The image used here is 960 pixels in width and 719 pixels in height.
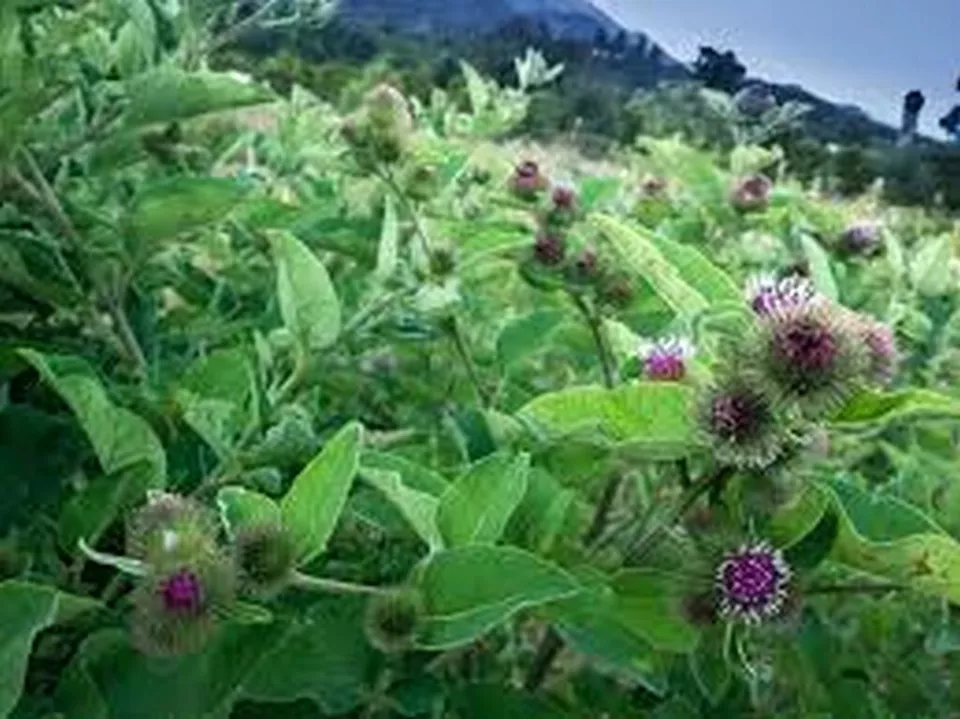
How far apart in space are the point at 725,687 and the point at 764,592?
204 mm

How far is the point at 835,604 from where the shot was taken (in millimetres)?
2059

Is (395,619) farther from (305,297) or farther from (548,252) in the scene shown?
(548,252)

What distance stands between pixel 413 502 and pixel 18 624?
237 mm

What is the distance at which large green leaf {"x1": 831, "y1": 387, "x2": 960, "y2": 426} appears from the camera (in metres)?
1.30

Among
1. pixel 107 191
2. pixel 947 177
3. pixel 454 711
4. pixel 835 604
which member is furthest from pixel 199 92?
pixel 947 177


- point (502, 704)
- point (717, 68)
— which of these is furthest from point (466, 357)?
point (717, 68)

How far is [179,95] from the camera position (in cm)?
172

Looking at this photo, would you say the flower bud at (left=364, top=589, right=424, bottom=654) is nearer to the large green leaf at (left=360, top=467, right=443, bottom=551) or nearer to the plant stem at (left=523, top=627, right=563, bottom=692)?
the large green leaf at (left=360, top=467, right=443, bottom=551)

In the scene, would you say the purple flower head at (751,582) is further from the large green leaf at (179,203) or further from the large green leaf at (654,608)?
the large green leaf at (179,203)

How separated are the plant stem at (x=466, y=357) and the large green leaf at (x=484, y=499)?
573 mm

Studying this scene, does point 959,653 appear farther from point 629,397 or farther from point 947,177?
point 947,177

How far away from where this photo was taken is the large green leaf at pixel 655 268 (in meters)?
1.42

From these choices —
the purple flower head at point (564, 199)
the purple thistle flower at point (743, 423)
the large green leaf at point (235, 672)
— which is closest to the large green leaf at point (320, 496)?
the large green leaf at point (235, 672)

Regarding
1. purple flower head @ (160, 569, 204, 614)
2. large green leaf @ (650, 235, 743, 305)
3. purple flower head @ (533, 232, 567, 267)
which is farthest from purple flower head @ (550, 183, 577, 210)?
purple flower head @ (160, 569, 204, 614)
